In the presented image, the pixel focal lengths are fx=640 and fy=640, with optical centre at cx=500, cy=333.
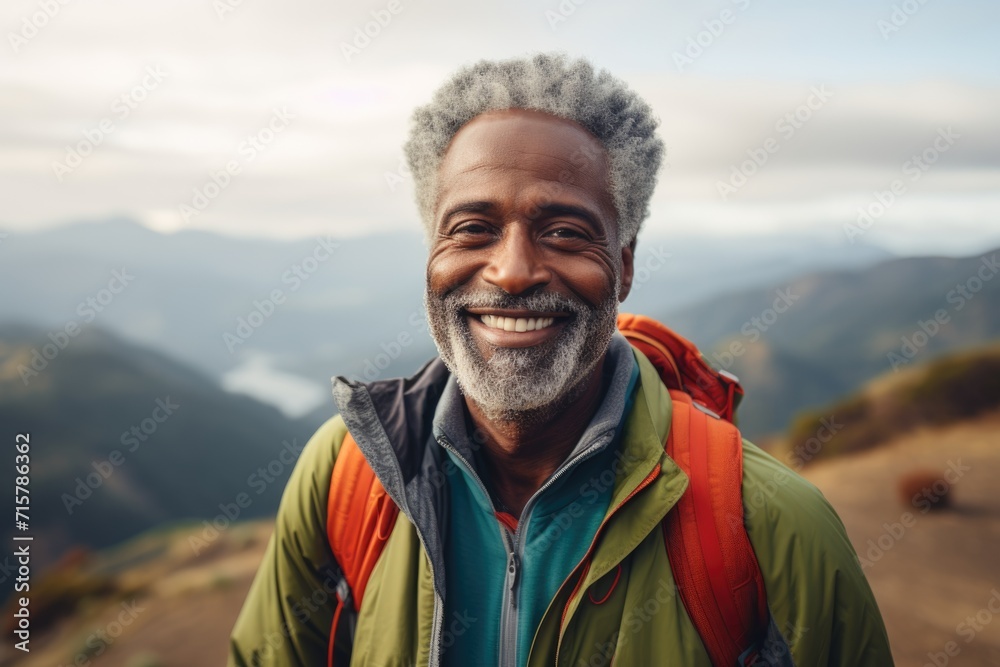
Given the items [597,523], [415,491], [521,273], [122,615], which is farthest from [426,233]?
[122,615]

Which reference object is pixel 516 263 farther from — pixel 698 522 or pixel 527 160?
pixel 698 522

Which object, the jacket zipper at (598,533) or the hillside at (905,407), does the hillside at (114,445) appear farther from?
the hillside at (905,407)

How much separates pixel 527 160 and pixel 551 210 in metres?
0.19

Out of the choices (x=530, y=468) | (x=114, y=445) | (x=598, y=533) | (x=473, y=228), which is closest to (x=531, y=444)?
(x=530, y=468)

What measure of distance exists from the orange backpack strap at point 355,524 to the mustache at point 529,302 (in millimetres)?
716

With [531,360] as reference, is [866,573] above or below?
below

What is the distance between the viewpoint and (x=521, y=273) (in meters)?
2.08

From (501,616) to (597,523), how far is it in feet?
1.43

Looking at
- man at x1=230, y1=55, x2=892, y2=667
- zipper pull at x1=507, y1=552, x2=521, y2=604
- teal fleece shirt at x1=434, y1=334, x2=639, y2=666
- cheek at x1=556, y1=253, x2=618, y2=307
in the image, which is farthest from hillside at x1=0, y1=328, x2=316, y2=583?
A: cheek at x1=556, y1=253, x2=618, y2=307

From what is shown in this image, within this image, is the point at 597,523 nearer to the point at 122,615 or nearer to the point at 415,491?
the point at 415,491

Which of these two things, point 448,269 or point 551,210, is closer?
point 551,210

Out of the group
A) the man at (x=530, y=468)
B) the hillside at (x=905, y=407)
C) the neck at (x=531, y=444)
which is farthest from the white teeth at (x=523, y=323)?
the hillside at (x=905, y=407)

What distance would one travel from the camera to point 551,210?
214cm

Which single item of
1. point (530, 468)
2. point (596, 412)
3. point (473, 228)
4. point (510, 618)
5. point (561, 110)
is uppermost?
point (561, 110)
